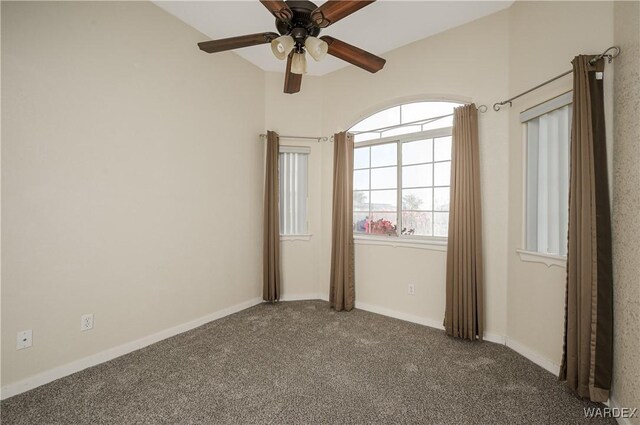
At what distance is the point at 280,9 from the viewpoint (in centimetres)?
164

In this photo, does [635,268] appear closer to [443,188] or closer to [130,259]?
[443,188]

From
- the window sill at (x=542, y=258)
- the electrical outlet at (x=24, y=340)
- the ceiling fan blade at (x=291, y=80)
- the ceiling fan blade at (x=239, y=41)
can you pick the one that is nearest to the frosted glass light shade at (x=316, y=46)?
the ceiling fan blade at (x=239, y=41)

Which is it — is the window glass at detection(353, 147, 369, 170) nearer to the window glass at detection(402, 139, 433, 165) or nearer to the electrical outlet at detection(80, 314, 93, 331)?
the window glass at detection(402, 139, 433, 165)

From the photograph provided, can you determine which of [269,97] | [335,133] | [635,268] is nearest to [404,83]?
[335,133]

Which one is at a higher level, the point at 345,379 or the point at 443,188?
the point at 443,188

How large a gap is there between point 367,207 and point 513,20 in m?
2.22

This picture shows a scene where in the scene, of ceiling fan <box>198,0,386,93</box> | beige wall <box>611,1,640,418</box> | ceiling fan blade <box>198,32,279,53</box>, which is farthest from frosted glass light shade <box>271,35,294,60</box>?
beige wall <box>611,1,640,418</box>

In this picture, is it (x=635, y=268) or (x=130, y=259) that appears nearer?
(x=635, y=268)

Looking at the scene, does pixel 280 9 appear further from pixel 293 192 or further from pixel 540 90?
pixel 293 192

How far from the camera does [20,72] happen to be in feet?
5.76

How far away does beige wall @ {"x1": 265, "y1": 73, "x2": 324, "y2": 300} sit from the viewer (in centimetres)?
362

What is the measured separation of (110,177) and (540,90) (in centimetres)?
343

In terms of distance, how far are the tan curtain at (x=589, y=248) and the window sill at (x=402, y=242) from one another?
3.77 ft

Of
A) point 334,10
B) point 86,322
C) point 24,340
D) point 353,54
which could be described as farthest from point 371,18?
point 24,340
